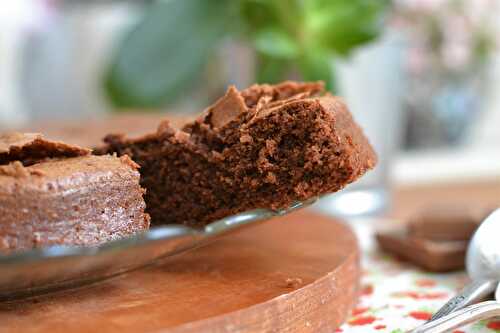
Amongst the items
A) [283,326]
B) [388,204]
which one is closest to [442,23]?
[388,204]

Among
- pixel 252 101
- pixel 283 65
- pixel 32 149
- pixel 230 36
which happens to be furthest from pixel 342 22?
pixel 32 149

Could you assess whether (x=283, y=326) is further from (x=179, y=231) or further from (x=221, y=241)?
(x=221, y=241)

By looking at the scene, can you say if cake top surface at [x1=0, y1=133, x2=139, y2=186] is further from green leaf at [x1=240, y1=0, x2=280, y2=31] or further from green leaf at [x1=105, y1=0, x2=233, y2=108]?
green leaf at [x1=105, y1=0, x2=233, y2=108]

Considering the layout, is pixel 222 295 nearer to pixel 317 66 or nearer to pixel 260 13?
pixel 317 66

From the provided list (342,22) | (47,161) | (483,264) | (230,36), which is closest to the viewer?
(47,161)

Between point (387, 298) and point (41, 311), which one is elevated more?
point (41, 311)
